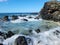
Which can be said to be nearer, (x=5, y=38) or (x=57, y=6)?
(x=5, y=38)

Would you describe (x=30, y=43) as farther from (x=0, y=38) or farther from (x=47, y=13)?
(x=47, y=13)

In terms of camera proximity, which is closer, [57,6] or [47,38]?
[47,38]

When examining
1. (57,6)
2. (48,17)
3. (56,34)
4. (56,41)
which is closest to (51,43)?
(56,41)

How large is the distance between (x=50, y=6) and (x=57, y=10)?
4.46m

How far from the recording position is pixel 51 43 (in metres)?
22.4

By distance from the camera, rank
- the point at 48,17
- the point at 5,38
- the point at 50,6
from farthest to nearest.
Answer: the point at 50,6, the point at 48,17, the point at 5,38

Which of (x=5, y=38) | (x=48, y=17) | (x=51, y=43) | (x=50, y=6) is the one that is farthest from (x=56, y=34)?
(x=50, y=6)

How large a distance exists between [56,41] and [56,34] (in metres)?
3.58

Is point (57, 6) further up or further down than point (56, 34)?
further down

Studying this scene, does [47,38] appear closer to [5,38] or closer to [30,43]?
[30,43]

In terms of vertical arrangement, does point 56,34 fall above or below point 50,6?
above

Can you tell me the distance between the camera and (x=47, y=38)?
79.6ft

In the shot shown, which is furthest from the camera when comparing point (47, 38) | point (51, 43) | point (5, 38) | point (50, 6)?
point (50, 6)

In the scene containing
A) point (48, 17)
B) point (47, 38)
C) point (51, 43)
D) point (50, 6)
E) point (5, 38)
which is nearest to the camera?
point (51, 43)
